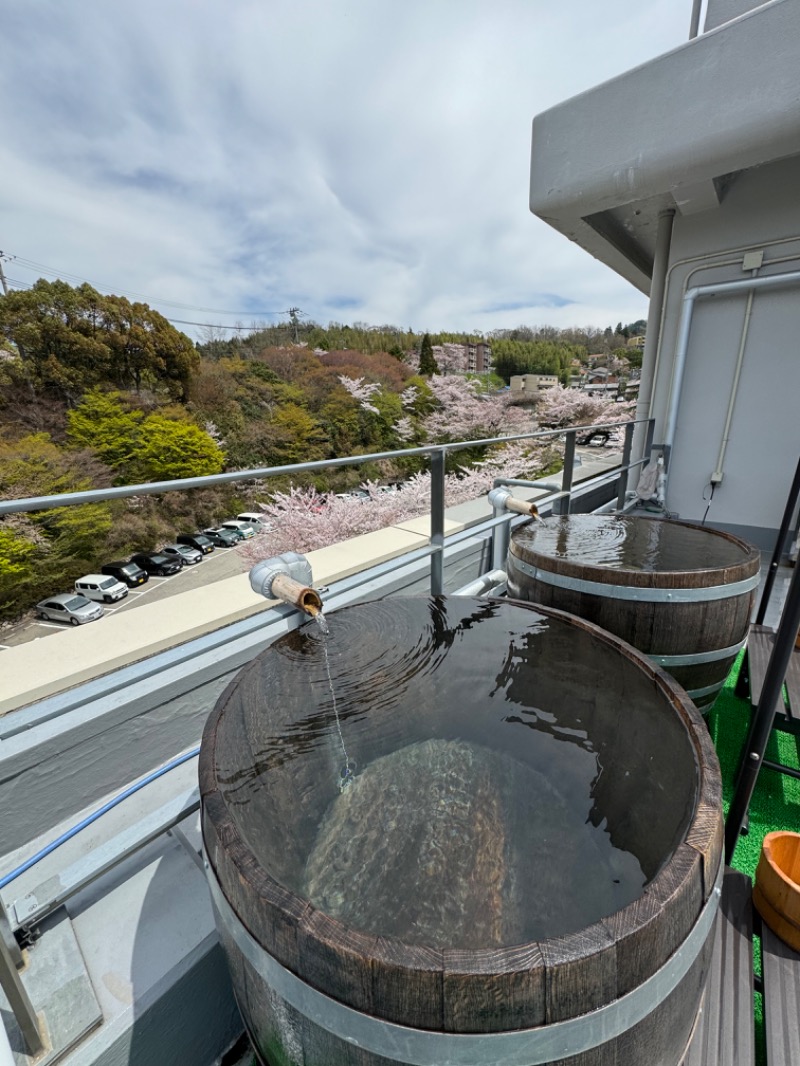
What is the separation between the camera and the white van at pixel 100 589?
350 inches

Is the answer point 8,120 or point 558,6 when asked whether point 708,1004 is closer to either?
point 558,6

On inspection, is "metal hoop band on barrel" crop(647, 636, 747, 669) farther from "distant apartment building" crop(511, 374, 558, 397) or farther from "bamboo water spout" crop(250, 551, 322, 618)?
"distant apartment building" crop(511, 374, 558, 397)

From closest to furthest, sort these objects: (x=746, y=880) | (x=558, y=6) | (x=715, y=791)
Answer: (x=715, y=791), (x=746, y=880), (x=558, y=6)

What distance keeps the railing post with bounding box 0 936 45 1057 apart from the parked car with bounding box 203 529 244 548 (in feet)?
35.6

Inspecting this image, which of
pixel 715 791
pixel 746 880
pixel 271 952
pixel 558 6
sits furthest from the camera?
pixel 558 6

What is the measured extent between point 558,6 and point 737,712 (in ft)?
16.8

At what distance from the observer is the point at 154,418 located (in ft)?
46.6

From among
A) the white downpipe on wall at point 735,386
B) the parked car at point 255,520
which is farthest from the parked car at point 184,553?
the white downpipe on wall at point 735,386

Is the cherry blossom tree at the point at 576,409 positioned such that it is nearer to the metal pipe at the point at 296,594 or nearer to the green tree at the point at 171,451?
the green tree at the point at 171,451

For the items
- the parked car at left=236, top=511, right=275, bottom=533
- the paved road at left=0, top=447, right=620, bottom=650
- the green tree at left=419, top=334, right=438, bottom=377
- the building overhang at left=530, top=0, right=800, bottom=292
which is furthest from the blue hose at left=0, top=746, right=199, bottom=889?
the green tree at left=419, top=334, right=438, bottom=377

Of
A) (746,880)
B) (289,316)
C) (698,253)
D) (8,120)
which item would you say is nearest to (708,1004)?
(746,880)

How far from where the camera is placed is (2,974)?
2.29 ft

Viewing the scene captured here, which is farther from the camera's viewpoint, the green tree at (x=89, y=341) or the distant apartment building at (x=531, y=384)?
the distant apartment building at (x=531, y=384)

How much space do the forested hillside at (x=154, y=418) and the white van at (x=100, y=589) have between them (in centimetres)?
91
